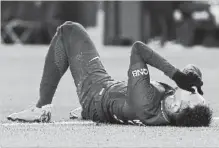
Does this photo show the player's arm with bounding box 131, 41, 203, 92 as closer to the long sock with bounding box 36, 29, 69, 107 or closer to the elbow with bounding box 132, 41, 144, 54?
the elbow with bounding box 132, 41, 144, 54

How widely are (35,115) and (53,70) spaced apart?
463 millimetres

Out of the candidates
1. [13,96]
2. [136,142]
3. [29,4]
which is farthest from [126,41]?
[136,142]

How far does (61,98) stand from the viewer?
389 inches

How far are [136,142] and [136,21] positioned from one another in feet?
59.5

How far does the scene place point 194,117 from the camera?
618cm

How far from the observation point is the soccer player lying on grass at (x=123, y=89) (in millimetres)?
6141

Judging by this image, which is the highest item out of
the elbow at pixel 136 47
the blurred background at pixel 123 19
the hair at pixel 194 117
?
the elbow at pixel 136 47

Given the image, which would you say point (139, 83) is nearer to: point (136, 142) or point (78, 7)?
point (136, 142)

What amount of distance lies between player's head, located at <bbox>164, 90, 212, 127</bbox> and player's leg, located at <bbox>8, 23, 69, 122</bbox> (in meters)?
1.21

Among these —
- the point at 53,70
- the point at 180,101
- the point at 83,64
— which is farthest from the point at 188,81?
the point at 53,70

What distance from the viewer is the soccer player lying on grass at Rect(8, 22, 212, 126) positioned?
6.14 metres

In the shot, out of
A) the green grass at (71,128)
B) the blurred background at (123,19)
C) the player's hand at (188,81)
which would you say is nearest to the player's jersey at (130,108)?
the green grass at (71,128)

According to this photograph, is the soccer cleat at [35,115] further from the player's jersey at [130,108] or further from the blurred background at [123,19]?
the blurred background at [123,19]

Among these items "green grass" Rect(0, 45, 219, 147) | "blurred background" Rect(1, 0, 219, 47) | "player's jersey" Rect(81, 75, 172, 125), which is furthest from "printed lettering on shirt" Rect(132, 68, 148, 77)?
"blurred background" Rect(1, 0, 219, 47)
